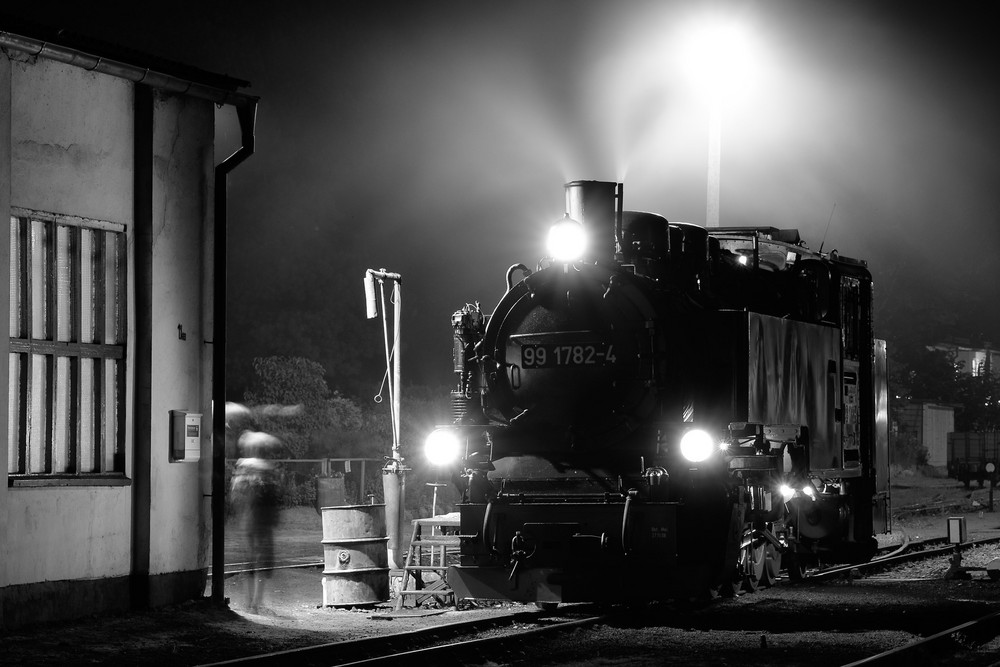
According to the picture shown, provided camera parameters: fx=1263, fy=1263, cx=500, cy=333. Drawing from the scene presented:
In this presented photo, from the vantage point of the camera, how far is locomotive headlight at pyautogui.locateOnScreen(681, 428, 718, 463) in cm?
989

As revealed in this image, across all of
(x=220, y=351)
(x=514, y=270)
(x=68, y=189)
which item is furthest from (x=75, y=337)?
(x=514, y=270)

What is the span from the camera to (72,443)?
1033 centimetres

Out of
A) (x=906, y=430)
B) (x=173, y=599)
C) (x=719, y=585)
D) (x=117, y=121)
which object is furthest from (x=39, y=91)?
(x=906, y=430)

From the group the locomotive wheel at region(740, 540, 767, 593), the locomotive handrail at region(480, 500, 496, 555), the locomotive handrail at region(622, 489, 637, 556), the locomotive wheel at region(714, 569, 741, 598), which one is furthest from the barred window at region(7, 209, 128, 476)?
the locomotive wheel at region(740, 540, 767, 593)

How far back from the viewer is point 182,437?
11.0 m

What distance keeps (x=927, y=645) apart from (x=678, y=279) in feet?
12.0

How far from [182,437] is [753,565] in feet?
17.2

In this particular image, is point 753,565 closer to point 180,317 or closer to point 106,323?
point 180,317

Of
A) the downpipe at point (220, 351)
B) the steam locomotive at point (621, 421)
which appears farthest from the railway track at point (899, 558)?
the downpipe at point (220, 351)

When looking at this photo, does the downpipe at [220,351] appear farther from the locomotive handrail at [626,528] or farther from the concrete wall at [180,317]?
the locomotive handrail at [626,528]

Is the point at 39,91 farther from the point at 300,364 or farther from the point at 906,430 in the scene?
the point at 906,430

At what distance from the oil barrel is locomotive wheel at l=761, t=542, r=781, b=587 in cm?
371

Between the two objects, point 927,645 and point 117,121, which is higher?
point 117,121

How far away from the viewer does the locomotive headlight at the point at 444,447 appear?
10844mm
